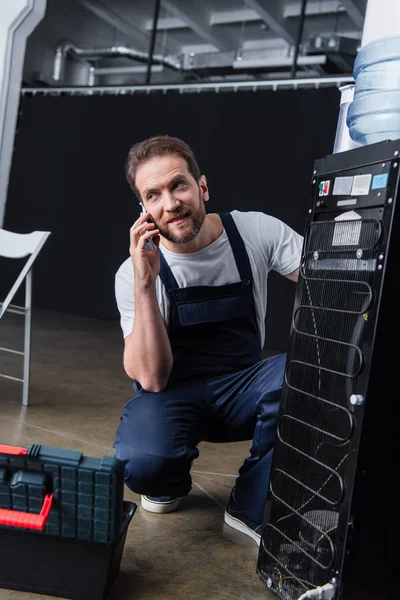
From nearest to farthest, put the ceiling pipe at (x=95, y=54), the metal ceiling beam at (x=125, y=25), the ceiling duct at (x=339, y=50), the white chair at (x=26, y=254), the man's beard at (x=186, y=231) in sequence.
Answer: the man's beard at (x=186, y=231), the white chair at (x=26, y=254), the ceiling duct at (x=339, y=50), the metal ceiling beam at (x=125, y=25), the ceiling pipe at (x=95, y=54)

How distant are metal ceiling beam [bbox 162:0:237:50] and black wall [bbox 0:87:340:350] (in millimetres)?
1929

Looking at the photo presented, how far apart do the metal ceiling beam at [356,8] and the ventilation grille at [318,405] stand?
7.04 m

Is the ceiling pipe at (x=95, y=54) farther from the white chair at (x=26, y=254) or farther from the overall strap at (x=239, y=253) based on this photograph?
the overall strap at (x=239, y=253)

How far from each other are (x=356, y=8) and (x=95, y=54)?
11.9ft

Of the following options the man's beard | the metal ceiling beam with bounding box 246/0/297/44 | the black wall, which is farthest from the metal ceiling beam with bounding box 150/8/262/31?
the man's beard

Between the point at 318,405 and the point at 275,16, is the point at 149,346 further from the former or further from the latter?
the point at 275,16

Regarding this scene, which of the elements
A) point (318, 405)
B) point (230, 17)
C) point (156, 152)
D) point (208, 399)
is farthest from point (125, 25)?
point (318, 405)

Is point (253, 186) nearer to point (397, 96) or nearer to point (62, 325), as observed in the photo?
point (62, 325)

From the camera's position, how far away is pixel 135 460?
72.0 inches

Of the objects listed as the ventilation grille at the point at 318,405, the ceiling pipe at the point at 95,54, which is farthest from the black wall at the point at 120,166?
the ventilation grille at the point at 318,405

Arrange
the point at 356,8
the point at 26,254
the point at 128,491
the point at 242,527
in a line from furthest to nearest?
the point at 356,8 < the point at 26,254 < the point at 128,491 < the point at 242,527

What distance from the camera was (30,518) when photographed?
1.35 metres

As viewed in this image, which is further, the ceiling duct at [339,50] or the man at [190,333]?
the ceiling duct at [339,50]

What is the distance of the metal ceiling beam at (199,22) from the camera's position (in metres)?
8.65
